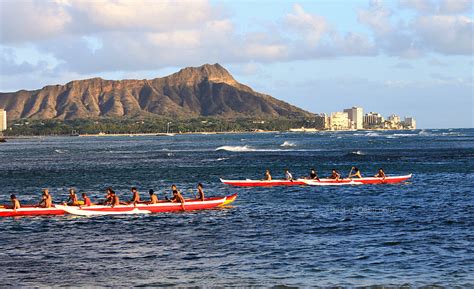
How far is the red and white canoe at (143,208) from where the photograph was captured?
148 feet

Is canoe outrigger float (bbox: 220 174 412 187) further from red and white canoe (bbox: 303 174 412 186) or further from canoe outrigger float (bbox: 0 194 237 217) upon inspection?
canoe outrigger float (bbox: 0 194 237 217)

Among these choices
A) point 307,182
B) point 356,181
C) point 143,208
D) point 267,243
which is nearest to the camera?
point 267,243

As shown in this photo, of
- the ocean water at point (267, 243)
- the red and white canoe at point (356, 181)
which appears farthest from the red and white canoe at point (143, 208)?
the red and white canoe at point (356, 181)

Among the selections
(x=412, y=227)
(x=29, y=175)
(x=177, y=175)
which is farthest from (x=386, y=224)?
(x=29, y=175)

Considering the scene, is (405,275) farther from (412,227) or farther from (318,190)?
(318,190)

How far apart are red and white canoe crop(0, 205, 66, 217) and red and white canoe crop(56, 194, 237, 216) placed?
1.32 feet

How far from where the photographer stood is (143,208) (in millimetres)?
45906

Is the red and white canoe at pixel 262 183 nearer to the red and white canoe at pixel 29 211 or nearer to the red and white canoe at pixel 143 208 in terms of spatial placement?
the red and white canoe at pixel 143 208

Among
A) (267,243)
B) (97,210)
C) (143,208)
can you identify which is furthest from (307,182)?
(267,243)

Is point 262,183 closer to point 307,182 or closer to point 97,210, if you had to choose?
point 307,182

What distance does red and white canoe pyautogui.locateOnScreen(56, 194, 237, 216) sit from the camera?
45.1 m

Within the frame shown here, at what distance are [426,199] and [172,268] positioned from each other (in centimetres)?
2835

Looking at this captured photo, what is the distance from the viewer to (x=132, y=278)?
27266mm

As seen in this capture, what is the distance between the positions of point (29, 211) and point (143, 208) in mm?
6759
